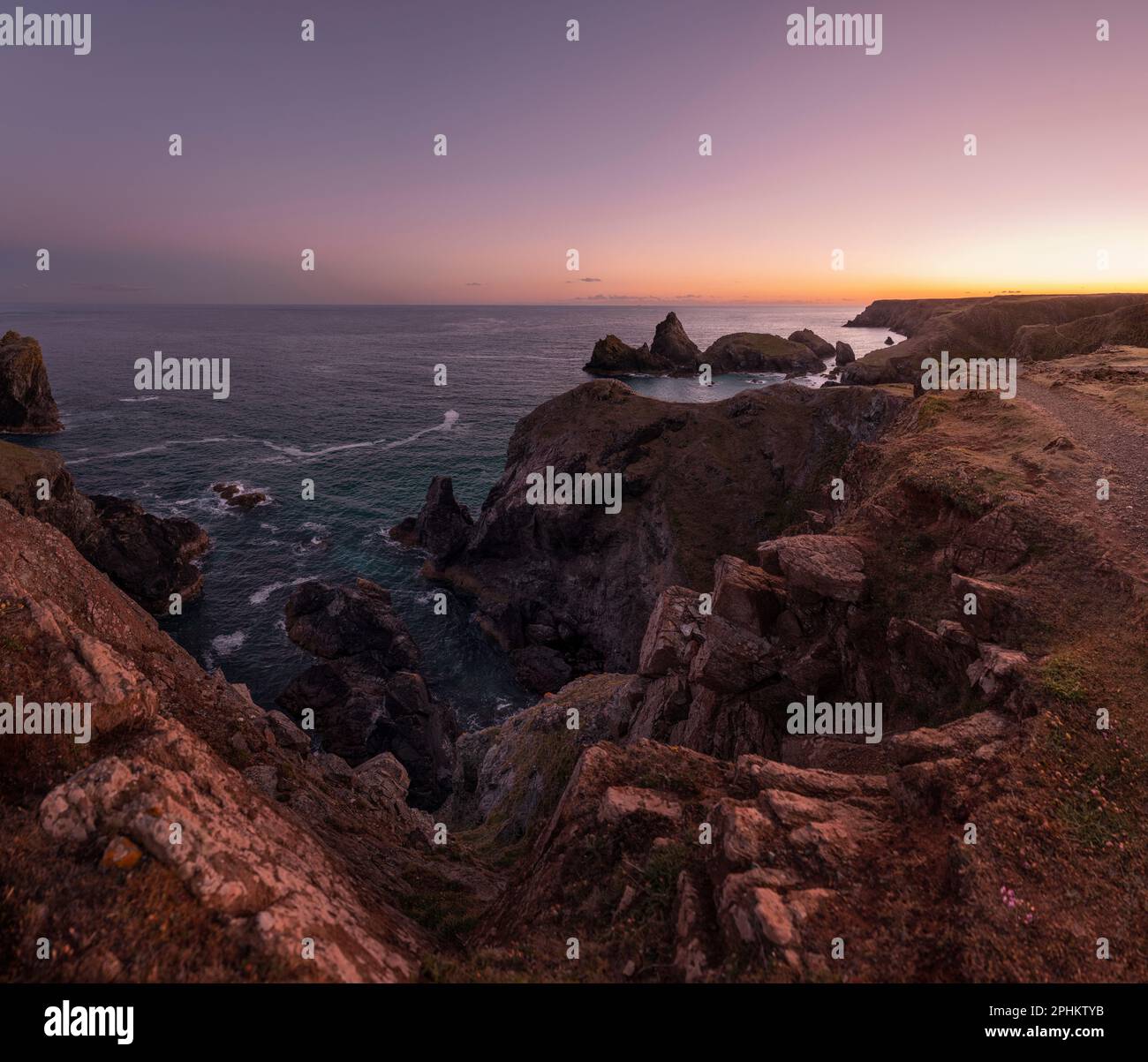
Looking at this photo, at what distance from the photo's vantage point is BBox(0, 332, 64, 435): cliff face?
10306 centimetres

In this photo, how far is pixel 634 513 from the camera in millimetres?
66000

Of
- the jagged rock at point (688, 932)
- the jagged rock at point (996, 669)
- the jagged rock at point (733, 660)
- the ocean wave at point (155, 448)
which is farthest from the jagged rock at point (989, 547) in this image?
the ocean wave at point (155, 448)

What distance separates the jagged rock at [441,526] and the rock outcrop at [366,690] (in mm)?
14259

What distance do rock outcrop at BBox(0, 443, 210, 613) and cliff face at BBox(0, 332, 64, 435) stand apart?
5983cm

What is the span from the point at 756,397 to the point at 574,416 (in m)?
26.6

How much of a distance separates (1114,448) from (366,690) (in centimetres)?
5401

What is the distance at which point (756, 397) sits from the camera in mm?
75562

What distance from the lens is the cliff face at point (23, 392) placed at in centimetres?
10306

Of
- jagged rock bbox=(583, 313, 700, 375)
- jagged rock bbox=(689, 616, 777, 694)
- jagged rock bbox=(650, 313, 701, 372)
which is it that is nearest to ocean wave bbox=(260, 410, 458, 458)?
jagged rock bbox=(583, 313, 700, 375)

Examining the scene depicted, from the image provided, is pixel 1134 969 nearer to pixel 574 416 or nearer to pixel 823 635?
pixel 823 635

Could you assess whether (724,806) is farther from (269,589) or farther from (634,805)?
(269,589)

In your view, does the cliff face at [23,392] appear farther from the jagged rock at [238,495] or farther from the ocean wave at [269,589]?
the ocean wave at [269,589]

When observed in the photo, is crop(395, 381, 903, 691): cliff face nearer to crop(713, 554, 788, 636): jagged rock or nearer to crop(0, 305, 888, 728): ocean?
crop(0, 305, 888, 728): ocean
